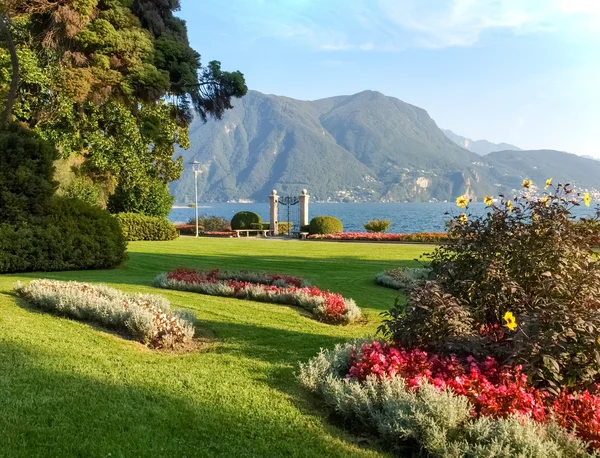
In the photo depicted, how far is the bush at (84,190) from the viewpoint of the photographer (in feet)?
75.2

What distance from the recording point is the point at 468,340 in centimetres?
482

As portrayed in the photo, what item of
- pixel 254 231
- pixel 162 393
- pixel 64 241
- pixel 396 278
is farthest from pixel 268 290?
pixel 254 231

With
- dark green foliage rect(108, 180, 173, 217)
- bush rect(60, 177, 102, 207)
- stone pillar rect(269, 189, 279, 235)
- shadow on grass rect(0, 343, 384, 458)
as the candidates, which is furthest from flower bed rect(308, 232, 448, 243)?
shadow on grass rect(0, 343, 384, 458)

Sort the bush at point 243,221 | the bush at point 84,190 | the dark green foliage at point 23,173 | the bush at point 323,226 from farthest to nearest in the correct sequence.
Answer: the bush at point 243,221, the bush at point 323,226, the bush at point 84,190, the dark green foliage at point 23,173

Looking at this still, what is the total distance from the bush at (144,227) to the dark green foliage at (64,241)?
1284cm

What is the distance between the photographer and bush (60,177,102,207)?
22.9m

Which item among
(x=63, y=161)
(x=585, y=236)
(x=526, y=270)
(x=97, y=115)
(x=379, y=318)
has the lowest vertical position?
(x=379, y=318)

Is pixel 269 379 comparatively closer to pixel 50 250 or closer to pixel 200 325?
pixel 200 325

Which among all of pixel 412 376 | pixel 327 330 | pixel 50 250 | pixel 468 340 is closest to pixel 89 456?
pixel 412 376

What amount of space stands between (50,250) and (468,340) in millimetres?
9620

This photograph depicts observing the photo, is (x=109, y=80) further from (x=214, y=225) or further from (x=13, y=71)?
(x=214, y=225)

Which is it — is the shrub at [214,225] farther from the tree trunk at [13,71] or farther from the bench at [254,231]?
the tree trunk at [13,71]

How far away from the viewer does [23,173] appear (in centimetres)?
1098

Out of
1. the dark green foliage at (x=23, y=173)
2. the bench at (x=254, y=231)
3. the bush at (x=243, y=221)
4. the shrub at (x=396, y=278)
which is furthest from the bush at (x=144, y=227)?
the shrub at (x=396, y=278)
